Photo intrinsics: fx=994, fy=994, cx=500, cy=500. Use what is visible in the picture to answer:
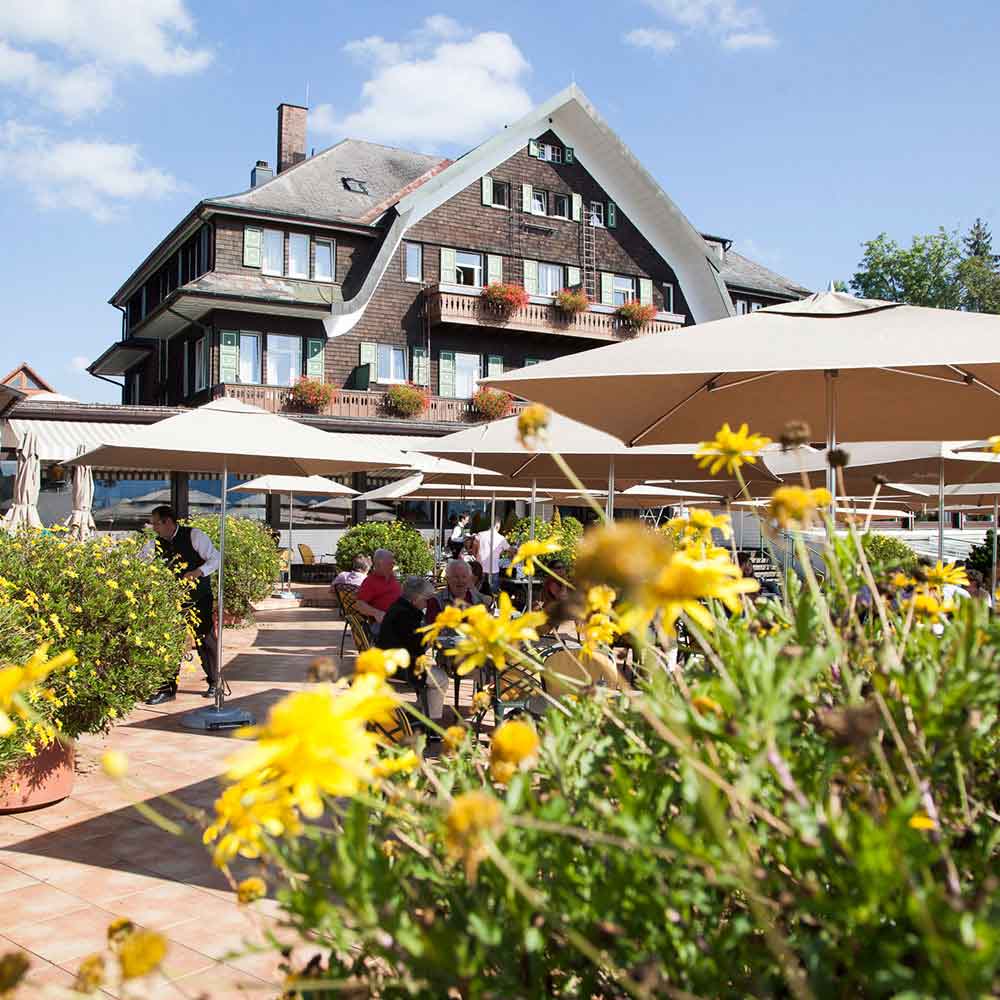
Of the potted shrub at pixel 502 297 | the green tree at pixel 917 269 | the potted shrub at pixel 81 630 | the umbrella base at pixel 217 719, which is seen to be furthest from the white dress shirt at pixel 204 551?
the green tree at pixel 917 269

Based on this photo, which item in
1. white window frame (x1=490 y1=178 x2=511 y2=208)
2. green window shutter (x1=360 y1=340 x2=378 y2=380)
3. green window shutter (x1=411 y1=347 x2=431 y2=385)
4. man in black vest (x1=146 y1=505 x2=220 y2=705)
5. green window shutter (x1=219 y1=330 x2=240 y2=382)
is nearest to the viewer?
man in black vest (x1=146 y1=505 x2=220 y2=705)

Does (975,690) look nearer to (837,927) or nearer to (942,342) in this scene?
(837,927)

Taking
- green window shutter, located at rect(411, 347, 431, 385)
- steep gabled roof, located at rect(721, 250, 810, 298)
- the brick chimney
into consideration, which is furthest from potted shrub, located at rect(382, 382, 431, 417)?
steep gabled roof, located at rect(721, 250, 810, 298)

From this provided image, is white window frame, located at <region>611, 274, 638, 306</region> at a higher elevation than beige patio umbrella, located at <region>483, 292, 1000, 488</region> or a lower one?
higher

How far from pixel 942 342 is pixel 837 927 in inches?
136

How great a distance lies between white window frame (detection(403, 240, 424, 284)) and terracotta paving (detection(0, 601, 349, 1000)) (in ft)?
73.8

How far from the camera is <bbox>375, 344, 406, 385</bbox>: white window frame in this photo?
92.7ft

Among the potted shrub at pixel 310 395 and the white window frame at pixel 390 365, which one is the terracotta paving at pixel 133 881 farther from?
the white window frame at pixel 390 365

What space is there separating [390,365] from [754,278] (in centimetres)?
1499

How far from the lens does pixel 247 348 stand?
26.6 meters

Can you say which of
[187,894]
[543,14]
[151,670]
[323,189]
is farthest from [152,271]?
[187,894]

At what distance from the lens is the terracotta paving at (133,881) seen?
3.77 metres

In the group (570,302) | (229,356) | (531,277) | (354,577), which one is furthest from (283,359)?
(354,577)

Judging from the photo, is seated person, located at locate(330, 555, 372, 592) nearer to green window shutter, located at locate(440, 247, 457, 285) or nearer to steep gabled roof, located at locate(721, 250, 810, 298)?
green window shutter, located at locate(440, 247, 457, 285)
